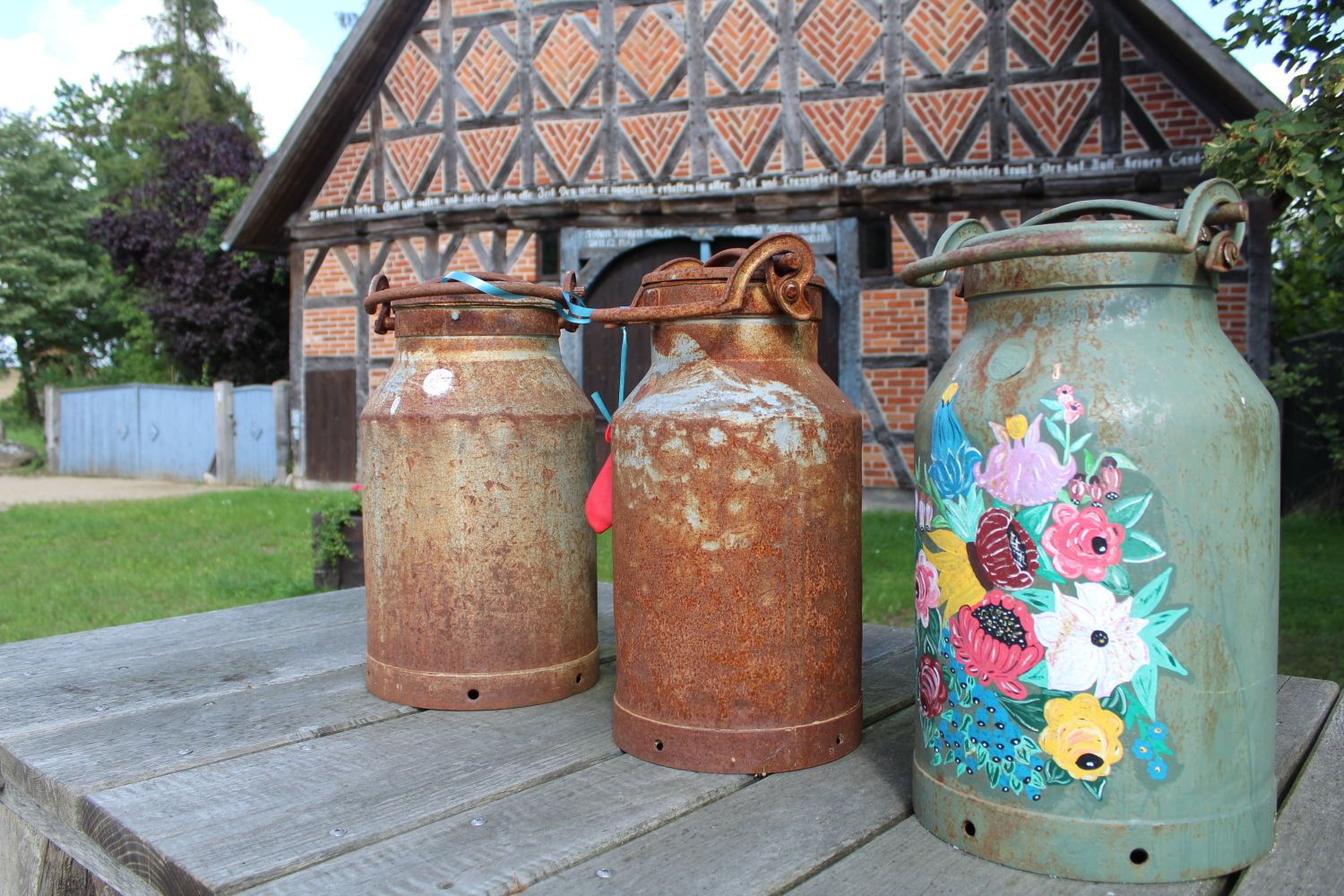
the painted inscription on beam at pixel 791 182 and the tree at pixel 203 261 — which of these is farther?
the tree at pixel 203 261

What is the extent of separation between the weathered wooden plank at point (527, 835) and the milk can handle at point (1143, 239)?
0.84 m

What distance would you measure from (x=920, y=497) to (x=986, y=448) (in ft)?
0.51

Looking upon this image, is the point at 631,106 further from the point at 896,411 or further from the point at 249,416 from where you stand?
the point at 249,416

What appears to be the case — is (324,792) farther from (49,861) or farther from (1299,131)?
(1299,131)

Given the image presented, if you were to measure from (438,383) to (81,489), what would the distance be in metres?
12.1

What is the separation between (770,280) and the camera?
1683 mm

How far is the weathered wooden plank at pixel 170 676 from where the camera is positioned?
6.30 feet

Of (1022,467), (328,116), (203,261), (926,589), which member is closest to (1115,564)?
(1022,467)

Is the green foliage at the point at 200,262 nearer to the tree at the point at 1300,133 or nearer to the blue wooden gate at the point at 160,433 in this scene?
the blue wooden gate at the point at 160,433

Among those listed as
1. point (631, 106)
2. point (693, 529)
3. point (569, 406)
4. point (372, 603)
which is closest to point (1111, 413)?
point (693, 529)

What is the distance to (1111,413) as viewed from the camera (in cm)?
126

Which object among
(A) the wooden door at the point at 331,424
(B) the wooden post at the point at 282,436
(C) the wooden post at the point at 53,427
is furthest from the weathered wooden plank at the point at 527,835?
(C) the wooden post at the point at 53,427

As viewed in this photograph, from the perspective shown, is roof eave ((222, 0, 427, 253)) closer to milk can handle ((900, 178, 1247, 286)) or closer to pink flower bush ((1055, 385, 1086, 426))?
milk can handle ((900, 178, 1247, 286))

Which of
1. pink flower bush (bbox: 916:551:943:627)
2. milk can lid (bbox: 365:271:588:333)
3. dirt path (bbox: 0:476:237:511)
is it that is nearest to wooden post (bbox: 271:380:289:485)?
dirt path (bbox: 0:476:237:511)
